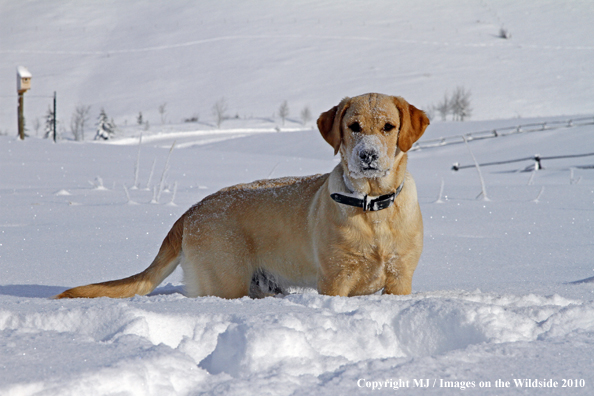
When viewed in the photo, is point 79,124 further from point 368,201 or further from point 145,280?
point 368,201

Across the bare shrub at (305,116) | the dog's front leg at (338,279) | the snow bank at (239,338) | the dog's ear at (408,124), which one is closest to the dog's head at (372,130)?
the dog's ear at (408,124)

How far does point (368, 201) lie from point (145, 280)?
1300 millimetres

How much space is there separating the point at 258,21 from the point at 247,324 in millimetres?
79708

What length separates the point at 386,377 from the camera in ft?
4.71

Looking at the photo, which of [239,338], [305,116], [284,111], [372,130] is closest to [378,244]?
[372,130]

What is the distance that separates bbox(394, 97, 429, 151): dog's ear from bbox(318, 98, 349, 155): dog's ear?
30 cm

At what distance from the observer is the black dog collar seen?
8.89 ft

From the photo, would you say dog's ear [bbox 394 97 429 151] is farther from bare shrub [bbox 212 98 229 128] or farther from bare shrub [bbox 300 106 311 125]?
bare shrub [bbox 300 106 311 125]

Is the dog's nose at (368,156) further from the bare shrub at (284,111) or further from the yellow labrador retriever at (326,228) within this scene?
the bare shrub at (284,111)

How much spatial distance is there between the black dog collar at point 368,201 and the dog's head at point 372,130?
11cm

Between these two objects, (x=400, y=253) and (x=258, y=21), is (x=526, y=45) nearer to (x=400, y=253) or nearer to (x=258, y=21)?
(x=258, y=21)

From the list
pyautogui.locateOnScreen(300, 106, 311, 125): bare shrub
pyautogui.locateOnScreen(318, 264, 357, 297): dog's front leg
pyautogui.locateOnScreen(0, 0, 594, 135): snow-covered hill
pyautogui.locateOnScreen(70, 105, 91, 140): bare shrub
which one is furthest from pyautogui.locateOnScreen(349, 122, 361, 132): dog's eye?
pyautogui.locateOnScreen(70, 105, 91, 140): bare shrub

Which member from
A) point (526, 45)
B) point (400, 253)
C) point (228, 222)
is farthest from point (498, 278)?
point (526, 45)

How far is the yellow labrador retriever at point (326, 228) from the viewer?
8.91ft
